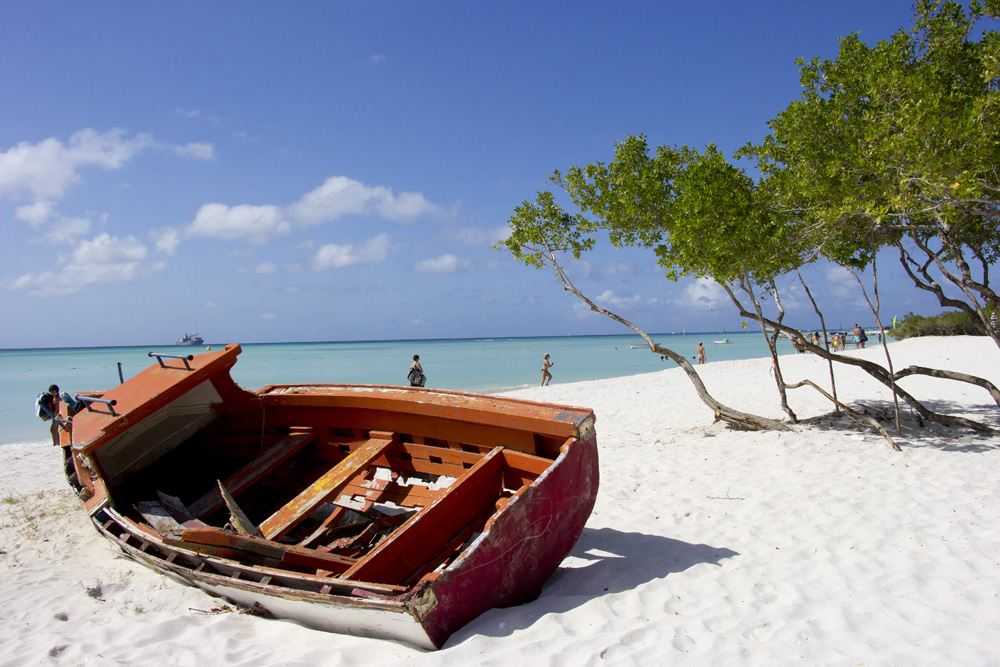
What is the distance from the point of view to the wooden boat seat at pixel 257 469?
5.03 metres

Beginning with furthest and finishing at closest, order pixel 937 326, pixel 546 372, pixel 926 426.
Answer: pixel 937 326 < pixel 546 372 < pixel 926 426

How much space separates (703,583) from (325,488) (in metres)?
2.92

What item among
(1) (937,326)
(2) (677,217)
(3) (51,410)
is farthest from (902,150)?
(1) (937,326)

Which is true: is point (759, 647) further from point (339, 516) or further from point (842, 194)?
point (842, 194)

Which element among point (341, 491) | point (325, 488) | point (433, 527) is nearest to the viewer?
point (433, 527)

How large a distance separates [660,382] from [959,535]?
585 inches

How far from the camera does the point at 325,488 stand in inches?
182

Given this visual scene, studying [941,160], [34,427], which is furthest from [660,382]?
[34,427]

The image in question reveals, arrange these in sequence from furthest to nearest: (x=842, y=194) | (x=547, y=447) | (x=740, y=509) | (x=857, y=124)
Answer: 1. (x=857, y=124)
2. (x=842, y=194)
3. (x=740, y=509)
4. (x=547, y=447)

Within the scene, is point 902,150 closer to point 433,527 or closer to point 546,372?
point 433,527

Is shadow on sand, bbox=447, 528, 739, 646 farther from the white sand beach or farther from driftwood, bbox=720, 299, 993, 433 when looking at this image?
driftwood, bbox=720, 299, 993, 433

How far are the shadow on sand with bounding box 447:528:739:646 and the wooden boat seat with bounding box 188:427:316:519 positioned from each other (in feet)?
9.32

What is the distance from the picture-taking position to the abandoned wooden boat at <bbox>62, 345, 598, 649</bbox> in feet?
10.3

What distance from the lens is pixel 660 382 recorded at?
61.9 feet
